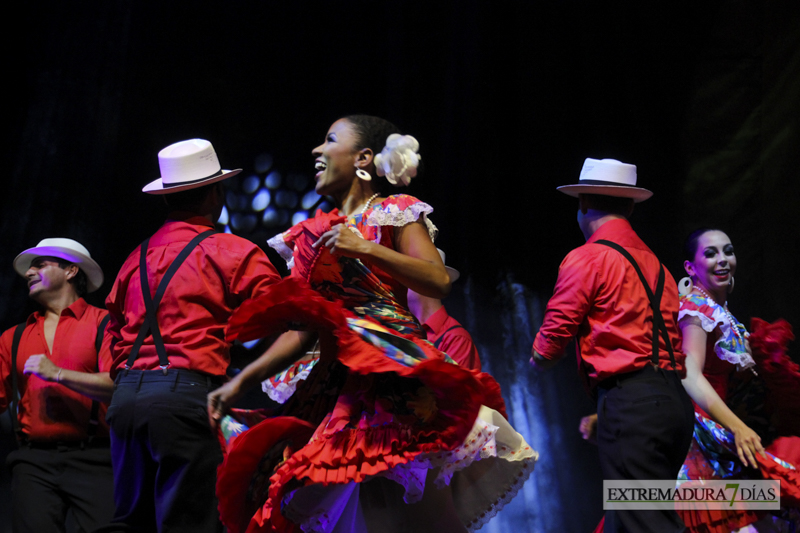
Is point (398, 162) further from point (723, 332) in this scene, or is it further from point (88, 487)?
point (88, 487)

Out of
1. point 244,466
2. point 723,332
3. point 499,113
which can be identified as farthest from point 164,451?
point 499,113

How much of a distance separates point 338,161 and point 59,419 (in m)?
2.01

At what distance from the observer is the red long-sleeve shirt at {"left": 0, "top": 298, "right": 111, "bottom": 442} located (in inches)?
136

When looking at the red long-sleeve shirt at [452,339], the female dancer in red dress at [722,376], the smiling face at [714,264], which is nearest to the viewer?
the female dancer in red dress at [722,376]

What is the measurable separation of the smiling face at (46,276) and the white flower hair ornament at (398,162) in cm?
228

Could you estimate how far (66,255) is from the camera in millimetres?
3914

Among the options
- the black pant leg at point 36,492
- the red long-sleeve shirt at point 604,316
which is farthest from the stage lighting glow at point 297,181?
the red long-sleeve shirt at point 604,316

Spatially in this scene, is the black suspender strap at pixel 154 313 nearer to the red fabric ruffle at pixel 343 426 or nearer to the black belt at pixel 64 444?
the red fabric ruffle at pixel 343 426

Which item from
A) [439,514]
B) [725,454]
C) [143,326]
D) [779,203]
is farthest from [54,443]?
[779,203]

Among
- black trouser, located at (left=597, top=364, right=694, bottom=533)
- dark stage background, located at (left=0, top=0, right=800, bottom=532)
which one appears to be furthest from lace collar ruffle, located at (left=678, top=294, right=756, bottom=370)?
dark stage background, located at (left=0, top=0, right=800, bottom=532)

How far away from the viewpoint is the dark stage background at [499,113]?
16.0 feet

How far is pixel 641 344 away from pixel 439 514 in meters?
1.17

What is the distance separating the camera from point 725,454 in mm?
3453

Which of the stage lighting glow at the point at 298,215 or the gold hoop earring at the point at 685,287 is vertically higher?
the stage lighting glow at the point at 298,215
